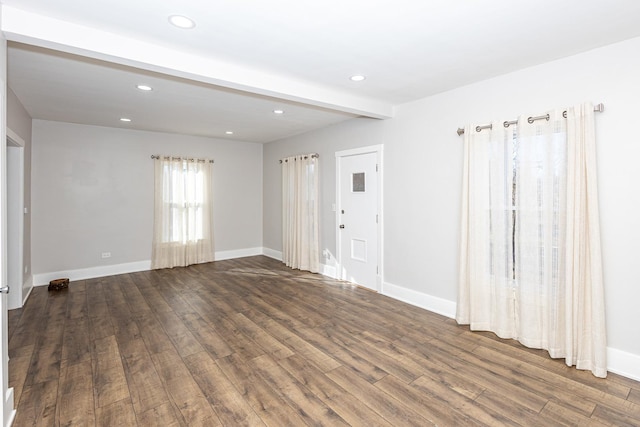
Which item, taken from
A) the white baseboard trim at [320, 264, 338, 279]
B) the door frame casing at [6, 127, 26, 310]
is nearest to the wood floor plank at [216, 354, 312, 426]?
the white baseboard trim at [320, 264, 338, 279]

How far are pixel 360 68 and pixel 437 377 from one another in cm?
274

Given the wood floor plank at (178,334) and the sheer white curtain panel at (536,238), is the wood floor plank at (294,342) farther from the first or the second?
the sheer white curtain panel at (536,238)

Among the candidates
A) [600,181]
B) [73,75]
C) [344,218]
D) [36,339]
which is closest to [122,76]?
[73,75]

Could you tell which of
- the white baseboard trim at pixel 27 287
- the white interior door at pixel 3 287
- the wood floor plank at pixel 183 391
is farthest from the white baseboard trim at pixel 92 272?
the white interior door at pixel 3 287

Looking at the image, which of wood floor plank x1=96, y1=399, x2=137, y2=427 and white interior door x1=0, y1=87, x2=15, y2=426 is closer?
white interior door x1=0, y1=87, x2=15, y2=426

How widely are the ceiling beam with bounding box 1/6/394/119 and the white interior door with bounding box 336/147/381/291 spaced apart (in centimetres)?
127

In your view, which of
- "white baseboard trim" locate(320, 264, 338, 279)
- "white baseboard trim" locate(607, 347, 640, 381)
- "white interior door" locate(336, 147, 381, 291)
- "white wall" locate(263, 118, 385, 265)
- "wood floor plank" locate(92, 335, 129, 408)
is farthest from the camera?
"white baseboard trim" locate(320, 264, 338, 279)

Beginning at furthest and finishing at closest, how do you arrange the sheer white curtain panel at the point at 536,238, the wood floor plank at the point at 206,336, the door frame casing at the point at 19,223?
the door frame casing at the point at 19,223
the wood floor plank at the point at 206,336
the sheer white curtain panel at the point at 536,238

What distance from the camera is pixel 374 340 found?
319cm

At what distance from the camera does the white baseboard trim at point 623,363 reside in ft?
8.30

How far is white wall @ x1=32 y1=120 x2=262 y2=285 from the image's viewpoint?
5125mm

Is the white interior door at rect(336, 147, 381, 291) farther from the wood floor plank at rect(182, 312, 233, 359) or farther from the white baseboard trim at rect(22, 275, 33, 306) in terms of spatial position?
the white baseboard trim at rect(22, 275, 33, 306)

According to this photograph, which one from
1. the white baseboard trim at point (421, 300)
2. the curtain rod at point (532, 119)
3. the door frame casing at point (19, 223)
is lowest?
the white baseboard trim at point (421, 300)

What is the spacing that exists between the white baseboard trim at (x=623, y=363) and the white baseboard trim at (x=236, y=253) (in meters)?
6.14
